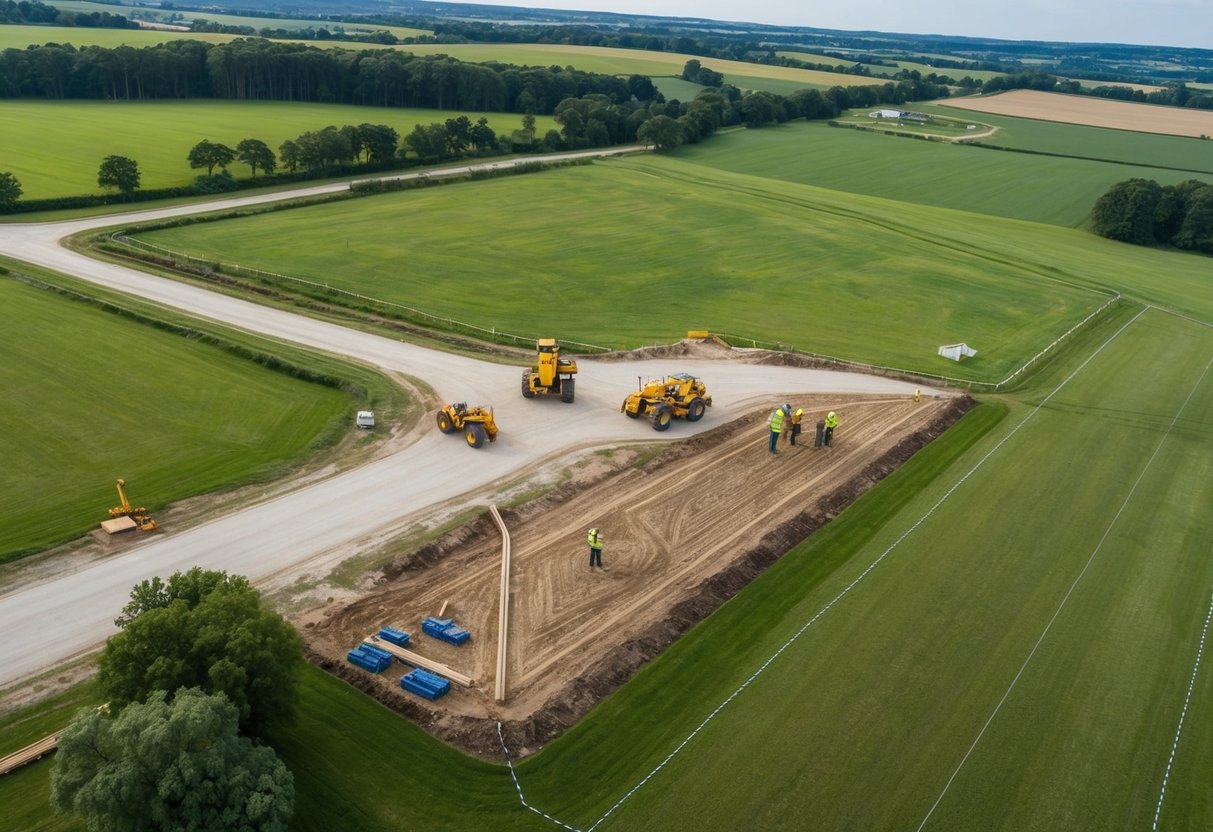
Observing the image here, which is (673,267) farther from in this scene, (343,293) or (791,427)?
(791,427)

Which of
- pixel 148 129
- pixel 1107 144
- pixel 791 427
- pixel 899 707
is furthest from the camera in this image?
pixel 1107 144

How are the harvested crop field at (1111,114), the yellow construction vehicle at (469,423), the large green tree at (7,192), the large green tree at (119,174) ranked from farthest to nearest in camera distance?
the harvested crop field at (1111,114)
the large green tree at (119,174)
the large green tree at (7,192)
the yellow construction vehicle at (469,423)

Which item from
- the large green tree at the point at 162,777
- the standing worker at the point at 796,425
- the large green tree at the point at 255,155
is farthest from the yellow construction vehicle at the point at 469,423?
the large green tree at the point at 255,155

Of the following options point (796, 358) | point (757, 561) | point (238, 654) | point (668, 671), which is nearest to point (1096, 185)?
point (796, 358)

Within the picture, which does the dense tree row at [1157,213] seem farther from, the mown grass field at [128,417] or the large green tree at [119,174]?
the large green tree at [119,174]

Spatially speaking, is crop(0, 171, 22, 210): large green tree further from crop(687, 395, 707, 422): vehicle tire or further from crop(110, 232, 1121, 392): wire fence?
crop(687, 395, 707, 422): vehicle tire

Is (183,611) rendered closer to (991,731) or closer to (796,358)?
(991,731)

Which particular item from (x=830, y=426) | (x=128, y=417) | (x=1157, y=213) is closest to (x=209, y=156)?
(x=128, y=417)
